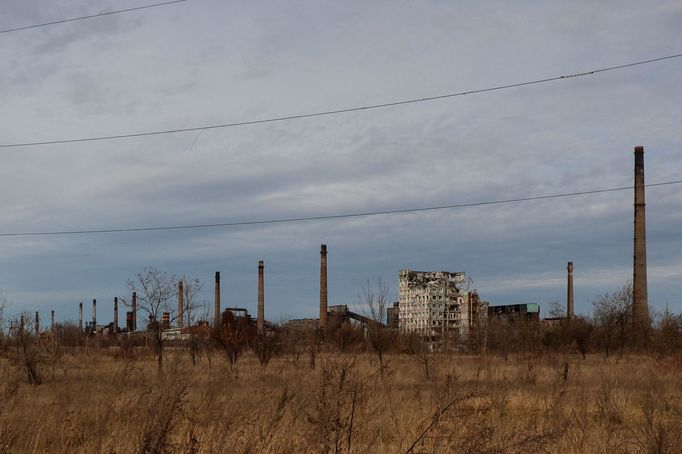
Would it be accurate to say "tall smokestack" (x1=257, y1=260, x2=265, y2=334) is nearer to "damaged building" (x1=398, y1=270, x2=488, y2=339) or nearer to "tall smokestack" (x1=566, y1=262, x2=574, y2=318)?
"damaged building" (x1=398, y1=270, x2=488, y2=339)

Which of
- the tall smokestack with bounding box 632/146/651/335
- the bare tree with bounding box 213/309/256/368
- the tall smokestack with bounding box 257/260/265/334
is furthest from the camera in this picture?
the tall smokestack with bounding box 257/260/265/334

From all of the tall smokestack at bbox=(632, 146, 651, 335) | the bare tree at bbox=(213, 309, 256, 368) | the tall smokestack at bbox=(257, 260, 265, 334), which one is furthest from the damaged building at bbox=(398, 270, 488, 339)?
the bare tree at bbox=(213, 309, 256, 368)

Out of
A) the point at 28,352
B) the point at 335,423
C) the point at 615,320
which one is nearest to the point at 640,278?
the point at 615,320

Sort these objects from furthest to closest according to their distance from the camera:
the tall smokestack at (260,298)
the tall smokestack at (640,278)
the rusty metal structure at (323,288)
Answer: the tall smokestack at (260,298), the rusty metal structure at (323,288), the tall smokestack at (640,278)

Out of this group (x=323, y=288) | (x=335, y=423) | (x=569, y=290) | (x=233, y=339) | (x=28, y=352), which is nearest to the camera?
(x=335, y=423)

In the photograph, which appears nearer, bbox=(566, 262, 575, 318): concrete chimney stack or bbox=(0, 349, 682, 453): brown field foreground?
bbox=(0, 349, 682, 453): brown field foreground

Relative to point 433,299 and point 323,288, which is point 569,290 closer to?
point 433,299

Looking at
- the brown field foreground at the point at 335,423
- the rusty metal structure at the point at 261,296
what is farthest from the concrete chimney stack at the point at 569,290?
the brown field foreground at the point at 335,423

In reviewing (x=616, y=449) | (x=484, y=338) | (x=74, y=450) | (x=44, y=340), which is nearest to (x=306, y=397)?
(x=74, y=450)

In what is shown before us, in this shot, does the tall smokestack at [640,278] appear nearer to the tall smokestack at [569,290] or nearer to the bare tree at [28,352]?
the tall smokestack at [569,290]

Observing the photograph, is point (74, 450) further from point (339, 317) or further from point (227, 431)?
point (339, 317)

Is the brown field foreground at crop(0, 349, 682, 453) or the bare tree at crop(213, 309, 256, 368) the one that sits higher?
the brown field foreground at crop(0, 349, 682, 453)

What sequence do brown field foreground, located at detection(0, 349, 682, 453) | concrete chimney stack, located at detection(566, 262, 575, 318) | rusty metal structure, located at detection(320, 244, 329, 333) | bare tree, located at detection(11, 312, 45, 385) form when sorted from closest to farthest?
1. brown field foreground, located at detection(0, 349, 682, 453)
2. bare tree, located at detection(11, 312, 45, 385)
3. rusty metal structure, located at detection(320, 244, 329, 333)
4. concrete chimney stack, located at detection(566, 262, 575, 318)

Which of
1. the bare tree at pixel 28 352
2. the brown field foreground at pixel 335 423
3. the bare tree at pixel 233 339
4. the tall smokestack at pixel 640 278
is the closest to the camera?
the brown field foreground at pixel 335 423
